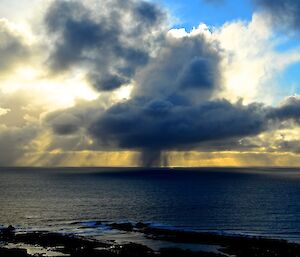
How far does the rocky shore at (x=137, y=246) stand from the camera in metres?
78.4

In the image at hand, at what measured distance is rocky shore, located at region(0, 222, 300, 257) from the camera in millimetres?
78438

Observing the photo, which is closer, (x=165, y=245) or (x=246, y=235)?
(x=165, y=245)

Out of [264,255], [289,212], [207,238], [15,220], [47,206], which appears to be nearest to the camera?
[264,255]

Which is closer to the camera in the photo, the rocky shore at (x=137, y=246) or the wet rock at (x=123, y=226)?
the rocky shore at (x=137, y=246)

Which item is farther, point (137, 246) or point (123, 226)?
point (123, 226)

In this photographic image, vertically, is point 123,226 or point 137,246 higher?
point 123,226

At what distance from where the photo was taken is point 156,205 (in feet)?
544

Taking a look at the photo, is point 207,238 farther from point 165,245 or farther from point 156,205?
point 156,205

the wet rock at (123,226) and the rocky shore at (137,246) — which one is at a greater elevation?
the wet rock at (123,226)

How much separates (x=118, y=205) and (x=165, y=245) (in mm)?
79701

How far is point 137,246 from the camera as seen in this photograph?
83.2m

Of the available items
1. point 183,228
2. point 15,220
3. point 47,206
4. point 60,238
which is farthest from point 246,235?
point 47,206

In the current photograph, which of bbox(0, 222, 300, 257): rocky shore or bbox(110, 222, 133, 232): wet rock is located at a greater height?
bbox(110, 222, 133, 232): wet rock

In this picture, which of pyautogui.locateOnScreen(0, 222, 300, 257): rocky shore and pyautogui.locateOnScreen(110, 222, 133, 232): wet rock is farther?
pyautogui.locateOnScreen(110, 222, 133, 232): wet rock
